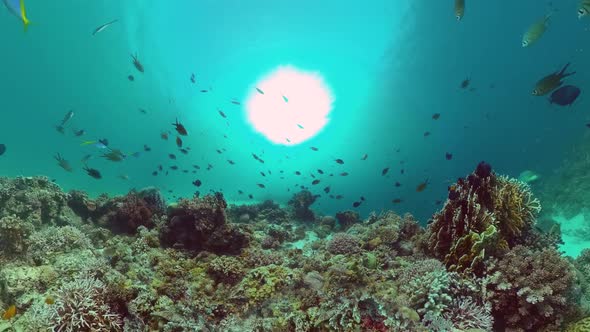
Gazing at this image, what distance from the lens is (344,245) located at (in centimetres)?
869

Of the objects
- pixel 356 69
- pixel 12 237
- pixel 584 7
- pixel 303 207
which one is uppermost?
pixel 356 69

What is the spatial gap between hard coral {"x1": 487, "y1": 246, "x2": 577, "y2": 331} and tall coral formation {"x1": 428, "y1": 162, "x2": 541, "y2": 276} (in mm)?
418

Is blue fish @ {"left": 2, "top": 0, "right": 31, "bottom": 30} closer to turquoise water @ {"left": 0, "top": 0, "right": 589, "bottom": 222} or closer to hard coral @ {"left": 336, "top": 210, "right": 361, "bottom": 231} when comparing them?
hard coral @ {"left": 336, "top": 210, "right": 361, "bottom": 231}

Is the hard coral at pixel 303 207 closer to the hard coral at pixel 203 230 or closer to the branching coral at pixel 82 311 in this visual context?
the hard coral at pixel 203 230

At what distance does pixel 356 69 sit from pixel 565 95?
47346 mm

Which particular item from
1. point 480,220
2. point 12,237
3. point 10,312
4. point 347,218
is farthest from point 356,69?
point 10,312

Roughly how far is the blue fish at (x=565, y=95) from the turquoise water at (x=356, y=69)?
1055 inches

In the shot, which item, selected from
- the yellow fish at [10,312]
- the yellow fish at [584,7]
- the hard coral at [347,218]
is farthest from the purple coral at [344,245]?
the yellow fish at [584,7]

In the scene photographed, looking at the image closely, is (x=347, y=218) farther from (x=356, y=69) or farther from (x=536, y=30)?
(x=356, y=69)

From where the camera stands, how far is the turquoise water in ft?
138

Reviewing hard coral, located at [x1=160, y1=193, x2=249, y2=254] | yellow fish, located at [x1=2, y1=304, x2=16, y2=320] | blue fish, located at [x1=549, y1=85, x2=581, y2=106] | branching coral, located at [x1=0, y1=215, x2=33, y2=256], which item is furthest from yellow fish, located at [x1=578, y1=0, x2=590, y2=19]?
branching coral, located at [x1=0, y1=215, x2=33, y2=256]

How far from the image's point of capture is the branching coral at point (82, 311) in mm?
4281

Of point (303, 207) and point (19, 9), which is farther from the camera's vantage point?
point (303, 207)

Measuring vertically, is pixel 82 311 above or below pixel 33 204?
below
